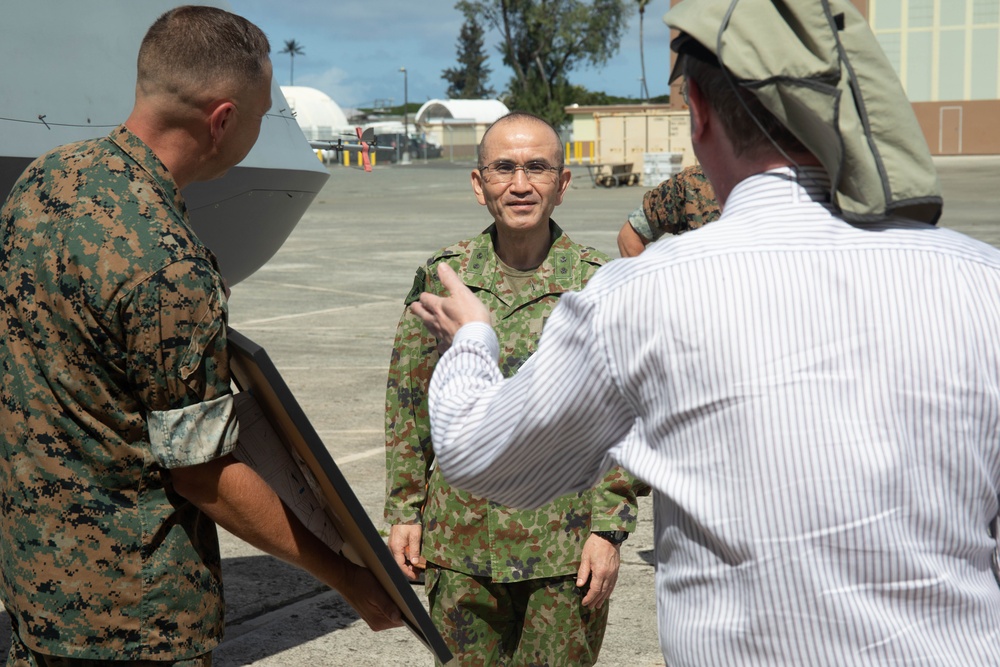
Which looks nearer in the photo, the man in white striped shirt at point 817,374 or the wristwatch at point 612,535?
the man in white striped shirt at point 817,374

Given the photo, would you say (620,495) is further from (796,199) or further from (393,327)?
(393,327)

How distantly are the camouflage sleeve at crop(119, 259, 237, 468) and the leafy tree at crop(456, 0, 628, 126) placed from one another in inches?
3121

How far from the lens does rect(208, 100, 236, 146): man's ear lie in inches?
88.7

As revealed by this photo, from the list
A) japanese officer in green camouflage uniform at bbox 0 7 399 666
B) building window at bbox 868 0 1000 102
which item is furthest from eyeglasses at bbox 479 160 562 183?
building window at bbox 868 0 1000 102

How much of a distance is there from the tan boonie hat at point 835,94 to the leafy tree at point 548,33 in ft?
262

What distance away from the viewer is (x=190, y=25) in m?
2.22

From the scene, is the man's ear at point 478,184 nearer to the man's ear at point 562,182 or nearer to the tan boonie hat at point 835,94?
the man's ear at point 562,182

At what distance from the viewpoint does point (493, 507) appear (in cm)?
318

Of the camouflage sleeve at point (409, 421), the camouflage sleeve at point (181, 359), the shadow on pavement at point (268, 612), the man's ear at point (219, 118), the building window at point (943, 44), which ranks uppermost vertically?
the building window at point (943, 44)

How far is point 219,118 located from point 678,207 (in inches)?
146

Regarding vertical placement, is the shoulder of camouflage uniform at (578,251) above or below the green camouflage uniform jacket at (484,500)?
above

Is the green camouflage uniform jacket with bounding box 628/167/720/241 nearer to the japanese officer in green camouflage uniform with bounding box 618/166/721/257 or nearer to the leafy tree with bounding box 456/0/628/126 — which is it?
the japanese officer in green camouflage uniform with bounding box 618/166/721/257

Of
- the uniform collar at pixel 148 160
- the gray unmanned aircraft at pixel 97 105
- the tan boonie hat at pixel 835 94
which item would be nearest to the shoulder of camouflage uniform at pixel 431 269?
the uniform collar at pixel 148 160

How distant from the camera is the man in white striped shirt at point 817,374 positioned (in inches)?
59.4
